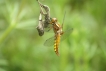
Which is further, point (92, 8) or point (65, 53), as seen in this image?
point (92, 8)

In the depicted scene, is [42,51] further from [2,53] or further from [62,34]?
[62,34]

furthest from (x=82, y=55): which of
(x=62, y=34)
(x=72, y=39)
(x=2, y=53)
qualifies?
(x=2, y=53)

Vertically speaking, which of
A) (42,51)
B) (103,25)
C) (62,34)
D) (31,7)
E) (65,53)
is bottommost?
(62,34)

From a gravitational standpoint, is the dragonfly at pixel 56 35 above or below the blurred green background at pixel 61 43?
below

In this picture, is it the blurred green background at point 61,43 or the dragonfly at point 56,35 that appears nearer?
the dragonfly at point 56,35

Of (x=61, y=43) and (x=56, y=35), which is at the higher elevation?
(x=61, y=43)

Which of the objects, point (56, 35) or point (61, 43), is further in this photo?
point (61, 43)

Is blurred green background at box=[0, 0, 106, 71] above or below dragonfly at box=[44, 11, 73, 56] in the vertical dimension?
above

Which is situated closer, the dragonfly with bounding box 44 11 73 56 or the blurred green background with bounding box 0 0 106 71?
the dragonfly with bounding box 44 11 73 56
